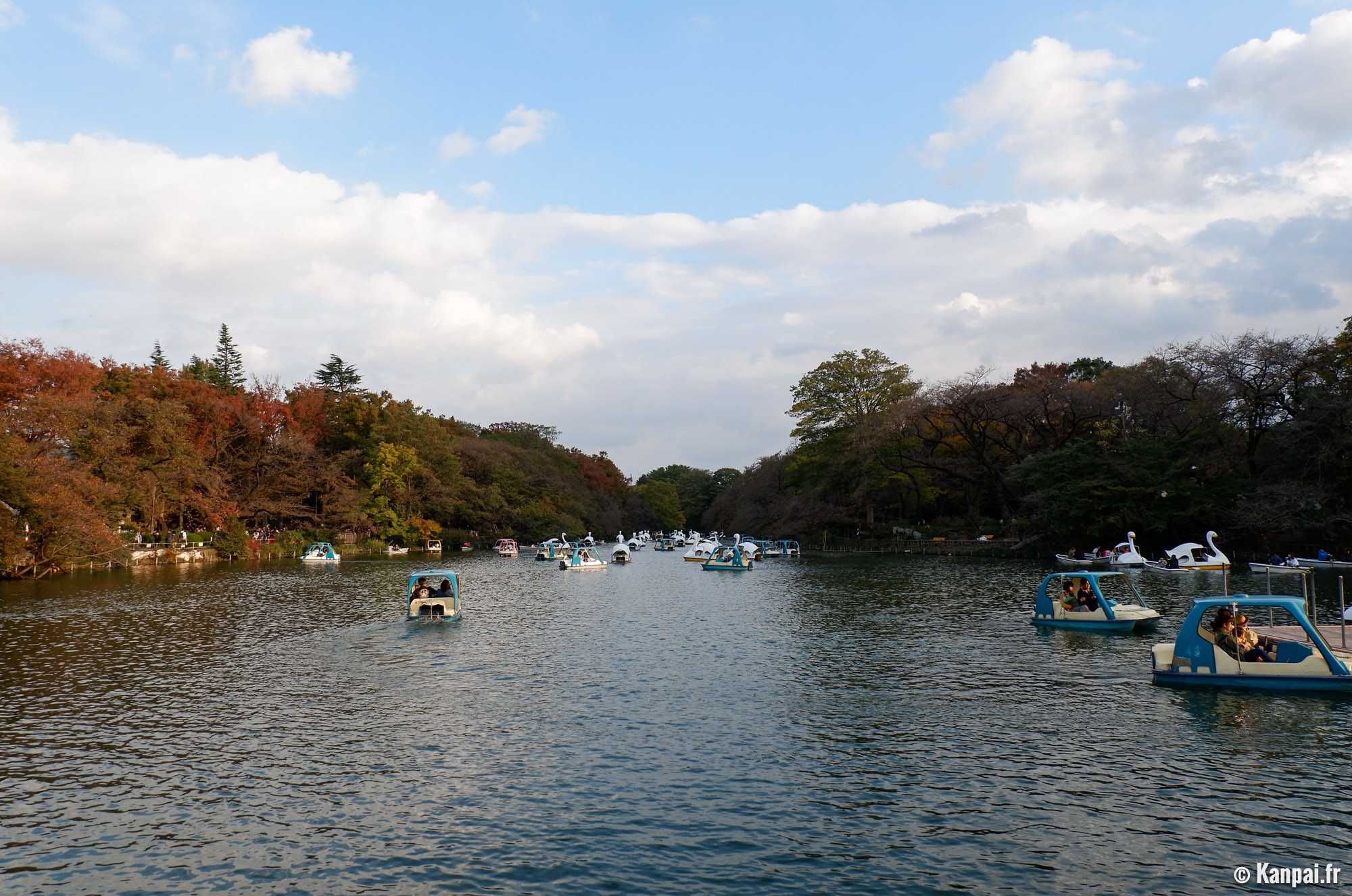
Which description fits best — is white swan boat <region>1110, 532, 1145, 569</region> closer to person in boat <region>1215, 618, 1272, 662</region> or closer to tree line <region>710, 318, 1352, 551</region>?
tree line <region>710, 318, 1352, 551</region>

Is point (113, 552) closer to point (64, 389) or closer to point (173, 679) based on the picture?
point (64, 389)

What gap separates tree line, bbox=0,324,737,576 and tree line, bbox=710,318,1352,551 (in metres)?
42.5

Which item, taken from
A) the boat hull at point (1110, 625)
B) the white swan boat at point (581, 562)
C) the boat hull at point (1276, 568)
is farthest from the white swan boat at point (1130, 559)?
the white swan boat at point (581, 562)

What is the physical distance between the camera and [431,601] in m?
34.4

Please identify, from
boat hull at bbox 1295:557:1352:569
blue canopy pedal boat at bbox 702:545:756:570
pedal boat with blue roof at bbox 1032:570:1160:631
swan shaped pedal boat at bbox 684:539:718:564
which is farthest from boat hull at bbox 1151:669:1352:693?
swan shaped pedal boat at bbox 684:539:718:564

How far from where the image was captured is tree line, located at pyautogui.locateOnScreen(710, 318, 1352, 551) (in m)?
56.5

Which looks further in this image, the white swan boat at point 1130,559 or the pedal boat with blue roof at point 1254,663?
the white swan boat at point 1130,559

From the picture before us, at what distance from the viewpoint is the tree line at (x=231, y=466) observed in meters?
52.9

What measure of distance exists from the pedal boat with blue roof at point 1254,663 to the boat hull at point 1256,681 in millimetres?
16

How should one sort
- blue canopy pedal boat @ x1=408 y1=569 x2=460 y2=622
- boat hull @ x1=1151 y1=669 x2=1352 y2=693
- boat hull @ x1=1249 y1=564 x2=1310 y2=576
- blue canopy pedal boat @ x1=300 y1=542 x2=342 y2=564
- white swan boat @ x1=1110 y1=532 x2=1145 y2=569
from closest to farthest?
boat hull @ x1=1151 y1=669 x2=1352 y2=693
blue canopy pedal boat @ x1=408 y1=569 x2=460 y2=622
boat hull @ x1=1249 y1=564 x2=1310 y2=576
white swan boat @ x1=1110 y1=532 x2=1145 y2=569
blue canopy pedal boat @ x1=300 y1=542 x2=342 y2=564

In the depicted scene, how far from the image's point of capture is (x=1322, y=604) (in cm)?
3497

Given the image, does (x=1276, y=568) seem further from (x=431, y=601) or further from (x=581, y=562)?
(x=431, y=601)

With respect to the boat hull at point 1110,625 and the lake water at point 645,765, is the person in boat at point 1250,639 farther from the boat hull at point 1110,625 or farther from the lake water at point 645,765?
the boat hull at point 1110,625

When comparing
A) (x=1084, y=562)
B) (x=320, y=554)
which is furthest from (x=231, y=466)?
(x=1084, y=562)
